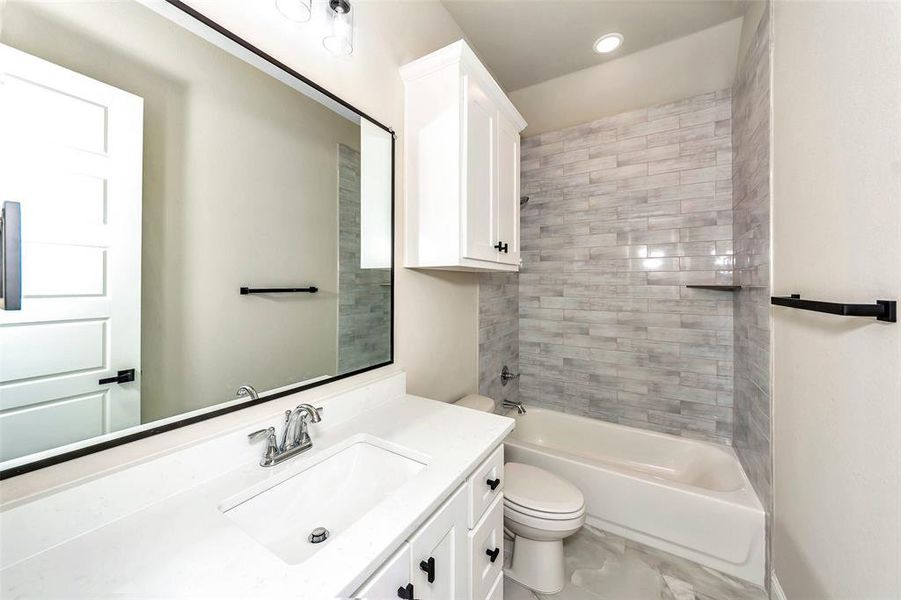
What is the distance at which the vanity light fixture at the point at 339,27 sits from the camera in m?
1.09

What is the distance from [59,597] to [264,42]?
51.5 inches

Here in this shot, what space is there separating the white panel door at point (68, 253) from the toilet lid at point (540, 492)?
4.60ft

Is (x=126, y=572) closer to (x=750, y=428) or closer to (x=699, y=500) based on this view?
(x=699, y=500)

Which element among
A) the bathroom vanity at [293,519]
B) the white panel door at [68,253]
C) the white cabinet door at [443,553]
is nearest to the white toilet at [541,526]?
the bathroom vanity at [293,519]

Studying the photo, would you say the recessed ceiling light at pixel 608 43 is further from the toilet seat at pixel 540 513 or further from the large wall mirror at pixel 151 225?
the toilet seat at pixel 540 513

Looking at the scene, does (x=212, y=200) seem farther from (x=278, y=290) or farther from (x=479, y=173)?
(x=479, y=173)

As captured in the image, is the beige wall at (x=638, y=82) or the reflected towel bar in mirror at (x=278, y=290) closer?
the reflected towel bar in mirror at (x=278, y=290)

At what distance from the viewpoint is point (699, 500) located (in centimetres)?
153

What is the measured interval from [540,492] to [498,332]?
3.74 ft

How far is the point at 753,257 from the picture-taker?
1621mm

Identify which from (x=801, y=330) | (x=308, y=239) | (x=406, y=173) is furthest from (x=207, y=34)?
(x=801, y=330)

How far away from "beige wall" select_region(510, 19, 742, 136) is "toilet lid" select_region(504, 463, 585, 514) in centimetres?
242

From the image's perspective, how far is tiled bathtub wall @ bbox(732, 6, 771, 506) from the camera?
142cm

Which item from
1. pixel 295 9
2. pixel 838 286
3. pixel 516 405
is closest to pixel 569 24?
pixel 295 9
